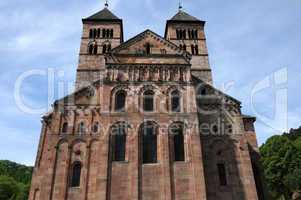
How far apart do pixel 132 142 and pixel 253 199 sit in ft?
33.8

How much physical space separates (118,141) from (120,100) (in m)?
3.55

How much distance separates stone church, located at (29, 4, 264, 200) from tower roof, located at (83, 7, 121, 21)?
1635cm

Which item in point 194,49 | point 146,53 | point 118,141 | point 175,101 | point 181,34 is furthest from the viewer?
point 181,34

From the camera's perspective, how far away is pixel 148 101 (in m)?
23.9

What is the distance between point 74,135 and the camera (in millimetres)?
24328

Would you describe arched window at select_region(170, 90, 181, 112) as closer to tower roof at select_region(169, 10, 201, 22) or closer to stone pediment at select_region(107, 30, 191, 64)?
stone pediment at select_region(107, 30, 191, 64)

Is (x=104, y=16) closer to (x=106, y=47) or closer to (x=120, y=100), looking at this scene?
(x=106, y=47)

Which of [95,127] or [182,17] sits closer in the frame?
[95,127]

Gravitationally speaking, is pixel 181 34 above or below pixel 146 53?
above

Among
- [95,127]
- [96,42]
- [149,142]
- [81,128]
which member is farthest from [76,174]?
[96,42]

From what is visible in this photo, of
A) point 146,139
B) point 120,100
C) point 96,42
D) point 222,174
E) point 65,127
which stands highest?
point 96,42

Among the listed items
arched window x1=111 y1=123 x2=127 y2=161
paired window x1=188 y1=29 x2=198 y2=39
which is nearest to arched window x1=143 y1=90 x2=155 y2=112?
arched window x1=111 y1=123 x2=127 y2=161

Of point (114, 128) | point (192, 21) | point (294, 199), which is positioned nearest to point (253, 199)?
point (114, 128)

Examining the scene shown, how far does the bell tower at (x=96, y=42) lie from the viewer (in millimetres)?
36125
